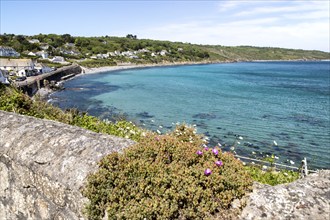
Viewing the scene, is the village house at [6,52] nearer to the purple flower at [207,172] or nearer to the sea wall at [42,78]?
the sea wall at [42,78]

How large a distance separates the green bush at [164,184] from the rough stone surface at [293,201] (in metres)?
0.22

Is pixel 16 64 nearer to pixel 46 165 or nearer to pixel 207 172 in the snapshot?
pixel 46 165

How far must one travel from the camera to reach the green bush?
10.9 ft

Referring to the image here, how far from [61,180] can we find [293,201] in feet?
10.2

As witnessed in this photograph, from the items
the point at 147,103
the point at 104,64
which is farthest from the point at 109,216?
the point at 104,64

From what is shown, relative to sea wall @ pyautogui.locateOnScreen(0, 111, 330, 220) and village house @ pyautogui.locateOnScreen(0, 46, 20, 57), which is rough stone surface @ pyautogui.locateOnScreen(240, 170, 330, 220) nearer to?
sea wall @ pyautogui.locateOnScreen(0, 111, 330, 220)

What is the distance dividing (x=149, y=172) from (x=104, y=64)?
468 ft

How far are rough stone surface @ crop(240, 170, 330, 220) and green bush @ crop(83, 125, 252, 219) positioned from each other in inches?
8.5

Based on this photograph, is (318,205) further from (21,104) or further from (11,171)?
(21,104)

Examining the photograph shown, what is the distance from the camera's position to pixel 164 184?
11.4 ft

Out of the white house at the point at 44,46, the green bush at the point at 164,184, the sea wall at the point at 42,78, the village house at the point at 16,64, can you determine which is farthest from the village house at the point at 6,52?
the green bush at the point at 164,184

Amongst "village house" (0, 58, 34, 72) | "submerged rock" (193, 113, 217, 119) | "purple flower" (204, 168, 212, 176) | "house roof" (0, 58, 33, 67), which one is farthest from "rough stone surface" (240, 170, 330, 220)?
"house roof" (0, 58, 33, 67)

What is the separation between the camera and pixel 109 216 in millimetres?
3586

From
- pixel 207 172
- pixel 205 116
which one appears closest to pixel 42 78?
pixel 205 116
